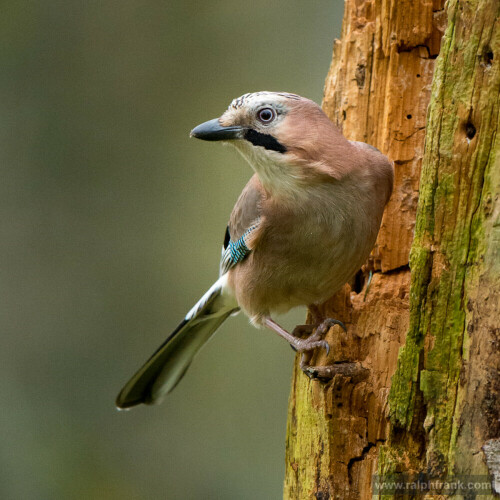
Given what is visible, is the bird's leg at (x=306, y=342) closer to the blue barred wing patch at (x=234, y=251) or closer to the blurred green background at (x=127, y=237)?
the blue barred wing patch at (x=234, y=251)

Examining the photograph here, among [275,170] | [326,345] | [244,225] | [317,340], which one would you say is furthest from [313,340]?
[275,170]

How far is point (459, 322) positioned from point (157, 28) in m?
5.30

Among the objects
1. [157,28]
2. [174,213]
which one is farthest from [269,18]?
[174,213]

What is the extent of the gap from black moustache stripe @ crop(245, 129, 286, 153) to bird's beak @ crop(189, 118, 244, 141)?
0.05 meters

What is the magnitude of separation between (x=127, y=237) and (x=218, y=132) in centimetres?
359

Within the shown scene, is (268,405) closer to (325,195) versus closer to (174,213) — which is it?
(174,213)

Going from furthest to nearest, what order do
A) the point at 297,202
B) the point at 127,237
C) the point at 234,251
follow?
the point at 127,237, the point at 234,251, the point at 297,202

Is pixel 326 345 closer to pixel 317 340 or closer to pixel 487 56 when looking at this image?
pixel 317 340

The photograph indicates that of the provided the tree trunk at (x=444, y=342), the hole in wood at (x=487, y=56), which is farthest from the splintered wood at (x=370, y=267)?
the hole in wood at (x=487, y=56)

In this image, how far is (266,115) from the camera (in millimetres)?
3734

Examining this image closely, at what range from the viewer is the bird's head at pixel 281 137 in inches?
145

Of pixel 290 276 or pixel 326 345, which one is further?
pixel 290 276

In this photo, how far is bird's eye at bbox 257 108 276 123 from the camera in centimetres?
373

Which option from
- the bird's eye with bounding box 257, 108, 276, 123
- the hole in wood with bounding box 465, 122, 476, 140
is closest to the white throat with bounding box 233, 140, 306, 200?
the bird's eye with bounding box 257, 108, 276, 123
